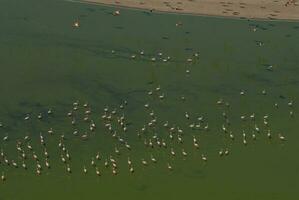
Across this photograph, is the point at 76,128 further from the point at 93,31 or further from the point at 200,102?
the point at 93,31

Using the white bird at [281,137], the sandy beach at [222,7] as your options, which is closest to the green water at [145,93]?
the white bird at [281,137]

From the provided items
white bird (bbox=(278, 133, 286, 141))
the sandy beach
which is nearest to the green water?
white bird (bbox=(278, 133, 286, 141))

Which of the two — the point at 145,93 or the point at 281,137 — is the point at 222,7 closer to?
the point at 145,93

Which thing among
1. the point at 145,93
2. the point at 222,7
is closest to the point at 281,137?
the point at 145,93

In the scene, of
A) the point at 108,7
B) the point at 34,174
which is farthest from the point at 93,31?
the point at 34,174

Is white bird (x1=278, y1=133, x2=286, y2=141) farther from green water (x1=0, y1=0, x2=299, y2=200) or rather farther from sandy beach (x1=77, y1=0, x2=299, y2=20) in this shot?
sandy beach (x1=77, y1=0, x2=299, y2=20)

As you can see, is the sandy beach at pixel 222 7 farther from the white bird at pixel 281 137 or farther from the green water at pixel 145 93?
the white bird at pixel 281 137
